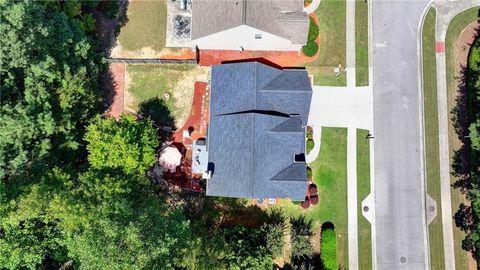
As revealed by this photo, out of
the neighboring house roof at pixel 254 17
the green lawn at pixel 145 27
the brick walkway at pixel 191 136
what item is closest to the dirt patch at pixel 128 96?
the green lawn at pixel 145 27

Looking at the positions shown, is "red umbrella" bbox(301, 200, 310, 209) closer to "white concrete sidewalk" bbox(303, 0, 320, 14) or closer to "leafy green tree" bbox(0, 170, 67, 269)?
"white concrete sidewalk" bbox(303, 0, 320, 14)

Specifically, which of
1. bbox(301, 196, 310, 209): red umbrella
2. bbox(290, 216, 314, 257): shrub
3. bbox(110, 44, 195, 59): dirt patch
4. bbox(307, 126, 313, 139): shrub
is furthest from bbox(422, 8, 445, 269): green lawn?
bbox(110, 44, 195, 59): dirt patch

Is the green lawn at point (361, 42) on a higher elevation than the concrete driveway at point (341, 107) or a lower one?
higher

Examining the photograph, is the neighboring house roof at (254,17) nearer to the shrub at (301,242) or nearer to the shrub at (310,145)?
the shrub at (310,145)

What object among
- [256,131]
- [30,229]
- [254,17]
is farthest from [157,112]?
[30,229]

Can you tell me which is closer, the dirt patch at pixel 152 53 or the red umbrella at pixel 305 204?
the red umbrella at pixel 305 204

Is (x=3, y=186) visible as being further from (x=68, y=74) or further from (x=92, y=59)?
A: (x=92, y=59)
